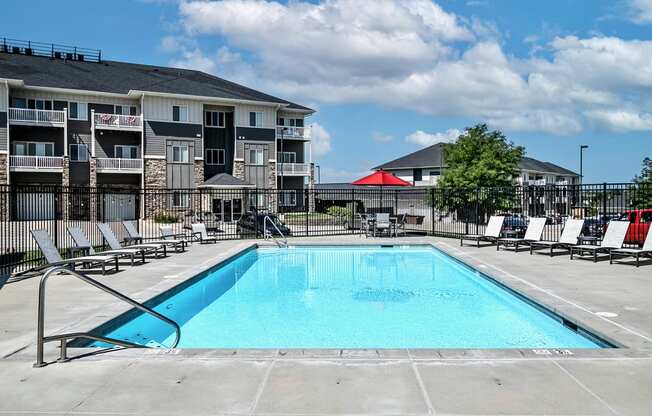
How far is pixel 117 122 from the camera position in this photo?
118 ft

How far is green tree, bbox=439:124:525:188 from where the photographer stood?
111ft

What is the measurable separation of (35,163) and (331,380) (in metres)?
34.7

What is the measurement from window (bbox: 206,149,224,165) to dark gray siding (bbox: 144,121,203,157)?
4.37 ft

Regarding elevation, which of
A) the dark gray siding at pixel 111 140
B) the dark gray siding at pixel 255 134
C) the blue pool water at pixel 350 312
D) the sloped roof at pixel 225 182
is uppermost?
the dark gray siding at pixel 255 134

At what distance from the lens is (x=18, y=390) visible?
431 cm

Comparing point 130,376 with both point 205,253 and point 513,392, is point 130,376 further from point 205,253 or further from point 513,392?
point 205,253

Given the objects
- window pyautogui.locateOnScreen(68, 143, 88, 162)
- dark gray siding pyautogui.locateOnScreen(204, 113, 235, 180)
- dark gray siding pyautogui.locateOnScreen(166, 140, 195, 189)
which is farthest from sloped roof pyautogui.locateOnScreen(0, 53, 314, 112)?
window pyautogui.locateOnScreen(68, 143, 88, 162)

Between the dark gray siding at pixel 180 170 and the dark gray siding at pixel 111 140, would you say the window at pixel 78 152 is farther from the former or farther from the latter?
the dark gray siding at pixel 180 170

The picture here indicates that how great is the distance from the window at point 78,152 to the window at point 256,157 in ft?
36.6

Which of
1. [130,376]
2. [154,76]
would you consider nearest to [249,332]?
[130,376]

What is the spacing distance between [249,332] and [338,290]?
3.86m

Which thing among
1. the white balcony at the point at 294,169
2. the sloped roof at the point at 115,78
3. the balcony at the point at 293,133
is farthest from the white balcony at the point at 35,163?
the balcony at the point at 293,133

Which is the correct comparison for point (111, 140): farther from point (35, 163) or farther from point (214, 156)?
point (214, 156)

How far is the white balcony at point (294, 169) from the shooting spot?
42169 millimetres
